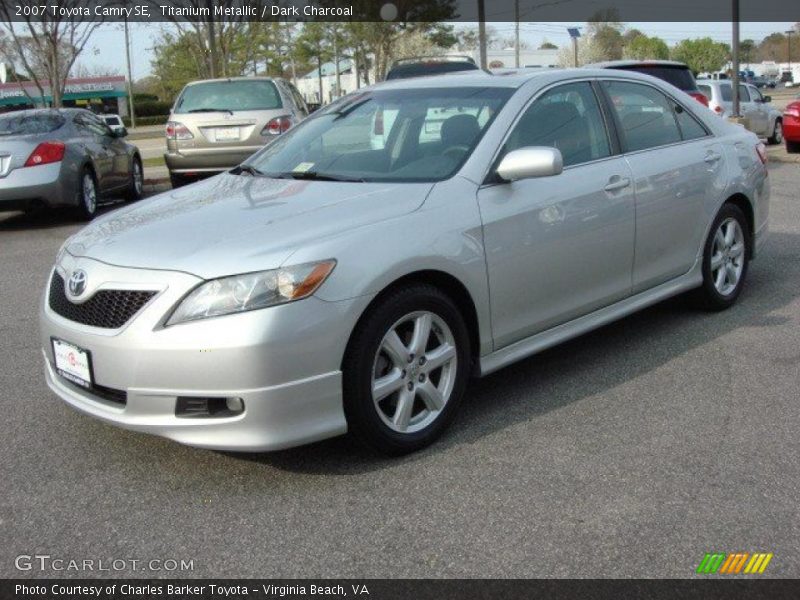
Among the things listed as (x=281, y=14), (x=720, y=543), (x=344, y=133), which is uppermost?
(x=281, y=14)

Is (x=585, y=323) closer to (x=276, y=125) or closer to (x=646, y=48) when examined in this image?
(x=276, y=125)

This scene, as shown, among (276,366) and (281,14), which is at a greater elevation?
(281,14)

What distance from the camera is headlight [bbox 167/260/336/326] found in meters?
3.39

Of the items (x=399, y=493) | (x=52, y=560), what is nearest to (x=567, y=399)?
(x=399, y=493)

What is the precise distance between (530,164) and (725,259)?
93.0 inches

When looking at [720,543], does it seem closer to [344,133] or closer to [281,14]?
[344,133]

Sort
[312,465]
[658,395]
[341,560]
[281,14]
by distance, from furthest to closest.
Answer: [281,14], [658,395], [312,465], [341,560]

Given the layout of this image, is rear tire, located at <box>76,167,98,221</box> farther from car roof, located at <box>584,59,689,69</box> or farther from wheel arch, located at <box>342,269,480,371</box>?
wheel arch, located at <box>342,269,480,371</box>

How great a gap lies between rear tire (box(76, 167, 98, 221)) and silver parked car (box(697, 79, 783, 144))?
11254 mm

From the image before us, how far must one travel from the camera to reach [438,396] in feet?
13.0

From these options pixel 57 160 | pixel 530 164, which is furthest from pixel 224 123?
pixel 530 164

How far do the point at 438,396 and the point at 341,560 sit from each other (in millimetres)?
1067

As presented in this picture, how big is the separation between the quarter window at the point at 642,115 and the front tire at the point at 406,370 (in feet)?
6.13

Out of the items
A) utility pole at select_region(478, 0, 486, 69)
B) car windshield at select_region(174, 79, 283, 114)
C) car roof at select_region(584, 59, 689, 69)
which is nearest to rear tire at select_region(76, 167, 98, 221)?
car windshield at select_region(174, 79, 283, 114)
